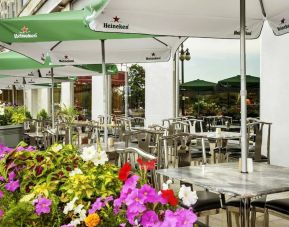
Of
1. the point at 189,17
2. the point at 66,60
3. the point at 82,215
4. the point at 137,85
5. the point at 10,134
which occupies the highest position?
the point at 189,17

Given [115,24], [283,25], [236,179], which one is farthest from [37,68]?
[236,179]

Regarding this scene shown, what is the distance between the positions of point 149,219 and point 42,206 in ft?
1.45

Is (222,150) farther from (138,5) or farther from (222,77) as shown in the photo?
(222,77)

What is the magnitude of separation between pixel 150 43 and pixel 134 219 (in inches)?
233

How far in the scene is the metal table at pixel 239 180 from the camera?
272 centimetres

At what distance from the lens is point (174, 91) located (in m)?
12.0

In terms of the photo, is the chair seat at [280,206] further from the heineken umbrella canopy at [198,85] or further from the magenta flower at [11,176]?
the heineken umbrella canopy at [198,85]

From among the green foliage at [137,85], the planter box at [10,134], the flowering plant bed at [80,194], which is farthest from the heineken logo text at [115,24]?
the green foliage at [137,85]

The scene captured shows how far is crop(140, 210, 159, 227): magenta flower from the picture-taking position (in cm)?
137

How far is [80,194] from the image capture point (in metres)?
1.67

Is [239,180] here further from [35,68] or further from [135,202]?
[35,68]

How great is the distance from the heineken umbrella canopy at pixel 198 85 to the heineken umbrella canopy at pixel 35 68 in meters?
2.71

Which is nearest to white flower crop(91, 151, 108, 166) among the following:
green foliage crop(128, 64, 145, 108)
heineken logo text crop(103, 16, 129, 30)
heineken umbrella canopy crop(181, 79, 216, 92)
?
heineken logo text crop(103, 16, 129, 30)

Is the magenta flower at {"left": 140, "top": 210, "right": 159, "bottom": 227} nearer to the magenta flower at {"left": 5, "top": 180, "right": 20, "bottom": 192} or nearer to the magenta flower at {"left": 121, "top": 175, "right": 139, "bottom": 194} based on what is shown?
the magenta flower at {"left": 121, "top": 175, "right": 139, "bottom": 194}
